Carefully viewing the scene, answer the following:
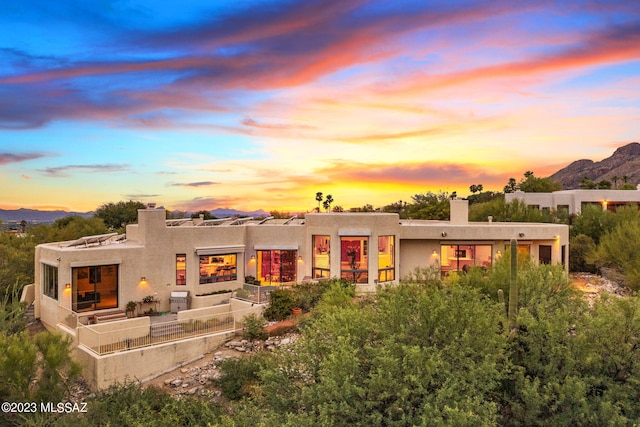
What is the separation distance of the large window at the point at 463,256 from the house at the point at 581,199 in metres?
23.0

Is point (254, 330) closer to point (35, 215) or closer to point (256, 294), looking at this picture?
point (256, 294)

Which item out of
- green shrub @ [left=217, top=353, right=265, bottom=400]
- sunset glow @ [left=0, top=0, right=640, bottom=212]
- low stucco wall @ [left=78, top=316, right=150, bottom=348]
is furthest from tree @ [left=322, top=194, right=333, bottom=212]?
green shrub @ [left=217, top=353, right=265, bottom=400]

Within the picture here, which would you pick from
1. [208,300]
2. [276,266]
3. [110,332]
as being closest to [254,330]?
[208,300]

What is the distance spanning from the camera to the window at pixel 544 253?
1043 inches

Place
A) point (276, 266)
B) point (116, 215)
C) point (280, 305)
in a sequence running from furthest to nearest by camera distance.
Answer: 1. point (116, 215)
2. point (276, 266)
3. point (280, 305)

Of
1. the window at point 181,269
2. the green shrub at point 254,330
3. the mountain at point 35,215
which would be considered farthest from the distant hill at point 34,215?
the green shrub at point 254,330

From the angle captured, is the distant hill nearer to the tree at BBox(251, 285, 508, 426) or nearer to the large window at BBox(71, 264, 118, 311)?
the large window at BBox(71, 264, 118, 311)

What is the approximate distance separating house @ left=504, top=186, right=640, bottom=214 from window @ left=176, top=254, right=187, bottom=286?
36952 mm

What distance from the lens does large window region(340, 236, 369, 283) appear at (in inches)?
885

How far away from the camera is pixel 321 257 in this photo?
76.2 feet

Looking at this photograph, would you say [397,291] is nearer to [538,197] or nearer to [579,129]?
[579,129]

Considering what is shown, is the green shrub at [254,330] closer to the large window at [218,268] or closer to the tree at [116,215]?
the large window at [218,268]

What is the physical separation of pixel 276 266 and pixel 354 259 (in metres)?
4.57

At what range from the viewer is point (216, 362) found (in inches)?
671
